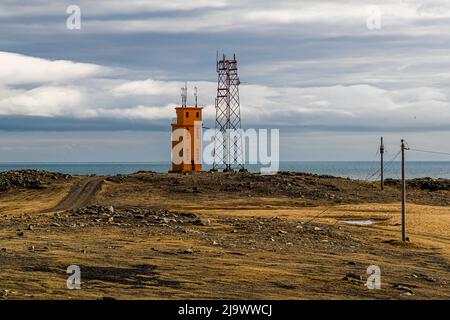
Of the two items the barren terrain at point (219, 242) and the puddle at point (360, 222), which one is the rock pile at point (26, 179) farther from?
the puddle at point (360, 222)

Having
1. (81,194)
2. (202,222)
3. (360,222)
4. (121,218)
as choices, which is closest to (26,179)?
(81,194)

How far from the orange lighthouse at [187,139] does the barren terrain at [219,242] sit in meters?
7.88

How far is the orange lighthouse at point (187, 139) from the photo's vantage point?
214 ft

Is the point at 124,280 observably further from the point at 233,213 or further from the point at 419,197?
the point at 419,197

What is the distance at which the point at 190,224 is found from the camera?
35469mm

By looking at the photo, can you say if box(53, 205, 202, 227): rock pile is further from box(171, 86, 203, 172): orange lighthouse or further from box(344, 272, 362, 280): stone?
box(171, 86, 203, 172): orange lighthouse

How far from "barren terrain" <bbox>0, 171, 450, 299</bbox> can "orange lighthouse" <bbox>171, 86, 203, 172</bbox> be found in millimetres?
7880

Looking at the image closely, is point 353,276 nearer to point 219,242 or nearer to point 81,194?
point 219,242

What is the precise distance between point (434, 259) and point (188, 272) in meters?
11.3

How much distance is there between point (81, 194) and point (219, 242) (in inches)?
1004

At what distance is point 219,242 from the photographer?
3005 cm

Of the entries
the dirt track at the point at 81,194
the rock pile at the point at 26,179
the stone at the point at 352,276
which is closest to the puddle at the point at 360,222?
the stone at the point at 352,276

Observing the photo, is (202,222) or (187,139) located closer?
(202,222)
